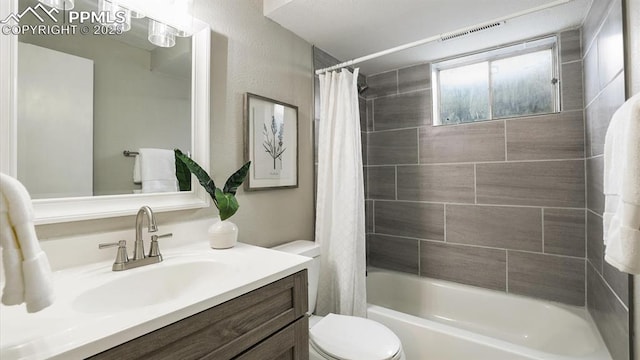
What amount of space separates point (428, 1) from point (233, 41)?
41.9 inches

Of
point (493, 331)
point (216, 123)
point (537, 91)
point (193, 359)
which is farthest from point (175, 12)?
point (493, 331)

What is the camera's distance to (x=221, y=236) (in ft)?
4.00

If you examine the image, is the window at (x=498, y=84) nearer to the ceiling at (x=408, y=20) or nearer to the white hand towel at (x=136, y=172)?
the ceiling at (x=408, y=20)

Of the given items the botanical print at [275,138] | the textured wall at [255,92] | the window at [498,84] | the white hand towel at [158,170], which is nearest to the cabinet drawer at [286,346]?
the textured wall at [255,92]

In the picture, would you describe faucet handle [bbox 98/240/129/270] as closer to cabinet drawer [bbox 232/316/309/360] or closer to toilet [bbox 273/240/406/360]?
cabinet drawer [bbox 232/316/309/360]

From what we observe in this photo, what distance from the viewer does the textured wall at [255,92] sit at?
141 centimetres

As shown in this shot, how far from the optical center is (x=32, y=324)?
2.06 ft

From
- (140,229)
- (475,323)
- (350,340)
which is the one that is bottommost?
(475,323)

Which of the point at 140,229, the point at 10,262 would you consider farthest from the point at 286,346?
the point at 10,262

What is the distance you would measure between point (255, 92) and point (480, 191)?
1.72 metres

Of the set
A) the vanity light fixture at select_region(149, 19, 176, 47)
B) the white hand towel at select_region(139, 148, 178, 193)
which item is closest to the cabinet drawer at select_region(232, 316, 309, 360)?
the white hand towel at select_region(139, 148, 178, 193)

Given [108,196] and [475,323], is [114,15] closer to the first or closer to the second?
[108,196]

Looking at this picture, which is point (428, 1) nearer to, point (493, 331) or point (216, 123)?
point (216, 123)

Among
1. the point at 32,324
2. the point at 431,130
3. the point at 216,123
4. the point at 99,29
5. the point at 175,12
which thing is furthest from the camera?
the point at 431,130
